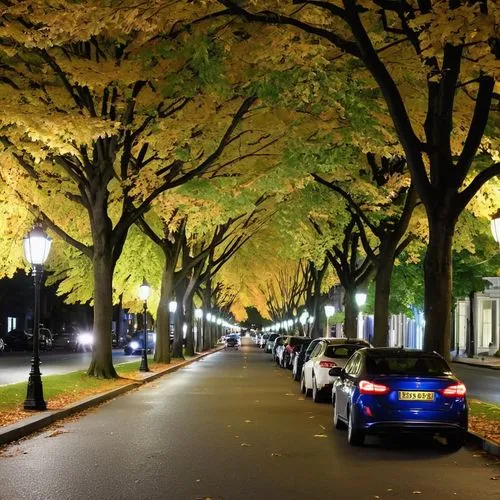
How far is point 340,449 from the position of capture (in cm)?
1241

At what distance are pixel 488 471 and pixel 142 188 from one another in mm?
16515

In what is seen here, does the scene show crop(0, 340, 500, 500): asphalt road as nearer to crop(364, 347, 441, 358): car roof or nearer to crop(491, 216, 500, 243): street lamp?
crop(364, 347, 441, 358): car roof

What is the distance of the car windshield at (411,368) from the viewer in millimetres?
12695

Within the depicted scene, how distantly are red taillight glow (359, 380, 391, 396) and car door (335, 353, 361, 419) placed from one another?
16.1 inches

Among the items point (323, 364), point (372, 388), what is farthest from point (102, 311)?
point (372, 388)

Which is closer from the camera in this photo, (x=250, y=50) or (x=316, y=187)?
(x=250, y=50)

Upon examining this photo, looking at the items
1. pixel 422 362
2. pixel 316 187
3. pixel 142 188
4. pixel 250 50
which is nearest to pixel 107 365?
pixel 142 188

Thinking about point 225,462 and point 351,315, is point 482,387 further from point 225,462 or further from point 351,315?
point 225,462

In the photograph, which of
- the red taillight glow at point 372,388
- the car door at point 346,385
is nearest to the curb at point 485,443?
the red taillight glow at point 372,388

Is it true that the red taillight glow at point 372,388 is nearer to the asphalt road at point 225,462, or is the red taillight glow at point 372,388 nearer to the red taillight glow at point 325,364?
the asphalt road at point 225,462

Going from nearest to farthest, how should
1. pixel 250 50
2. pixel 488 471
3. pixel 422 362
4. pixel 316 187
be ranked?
pixel 488 471, pixel 422 362, pixel 250 50, pixel 316 187

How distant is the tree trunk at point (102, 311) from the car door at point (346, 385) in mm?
12726

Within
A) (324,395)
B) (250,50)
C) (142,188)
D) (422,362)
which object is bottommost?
(324,395)

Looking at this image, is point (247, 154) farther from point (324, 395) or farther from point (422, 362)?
point (422, 362)
